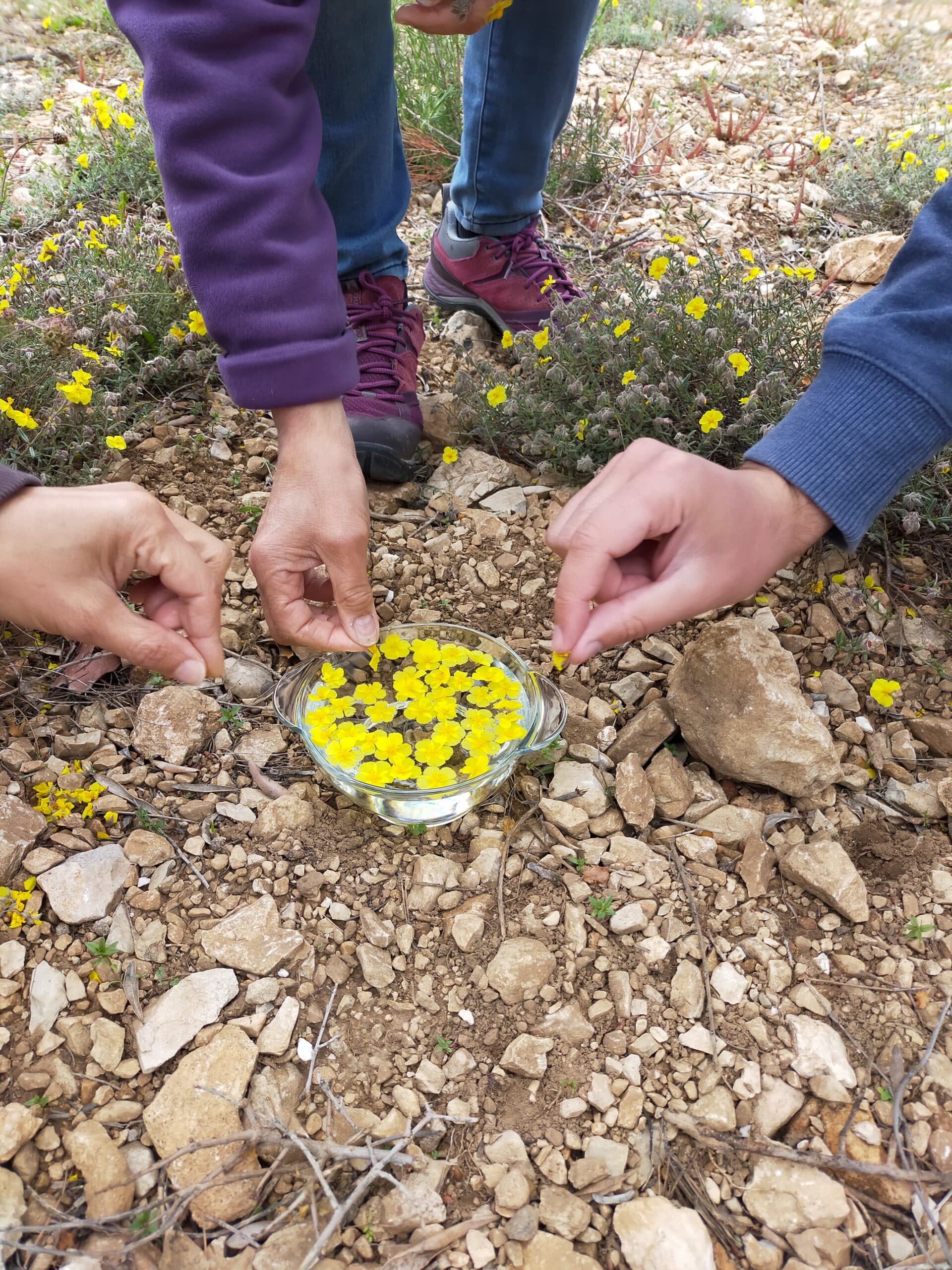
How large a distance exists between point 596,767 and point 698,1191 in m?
0.82

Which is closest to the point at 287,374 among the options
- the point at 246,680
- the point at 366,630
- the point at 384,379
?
the point at 366,630

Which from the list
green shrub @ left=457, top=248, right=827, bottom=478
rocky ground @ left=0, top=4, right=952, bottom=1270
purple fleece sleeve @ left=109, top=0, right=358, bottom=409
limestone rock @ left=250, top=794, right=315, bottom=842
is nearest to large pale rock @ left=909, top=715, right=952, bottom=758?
rocky ground @ left=0, top=4, right=952, bottom=1270

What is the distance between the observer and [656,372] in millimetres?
2549

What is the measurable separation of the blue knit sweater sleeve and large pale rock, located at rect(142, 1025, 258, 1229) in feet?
4.68

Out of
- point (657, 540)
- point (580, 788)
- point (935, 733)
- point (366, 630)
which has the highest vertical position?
point (657, 540)

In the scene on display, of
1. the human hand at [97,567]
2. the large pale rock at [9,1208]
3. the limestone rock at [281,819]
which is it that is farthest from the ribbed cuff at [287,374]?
the large pale rock at [9,1208]

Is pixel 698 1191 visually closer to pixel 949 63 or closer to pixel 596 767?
pixel 596 767

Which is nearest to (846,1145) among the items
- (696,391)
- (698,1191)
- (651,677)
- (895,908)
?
(698,1191)

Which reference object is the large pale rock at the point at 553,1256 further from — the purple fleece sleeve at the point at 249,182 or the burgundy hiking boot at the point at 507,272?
the burgundy hiking boot at the point at 507,272

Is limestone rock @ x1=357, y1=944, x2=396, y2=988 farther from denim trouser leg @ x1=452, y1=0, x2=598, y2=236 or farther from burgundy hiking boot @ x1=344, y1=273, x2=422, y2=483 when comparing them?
denim trouser leg @ x1=452, y1=0, x2=598, y2=236

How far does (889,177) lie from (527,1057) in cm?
423

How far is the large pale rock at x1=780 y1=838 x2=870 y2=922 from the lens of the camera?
171 centimetres

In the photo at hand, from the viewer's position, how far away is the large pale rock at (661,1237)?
51.9 inches

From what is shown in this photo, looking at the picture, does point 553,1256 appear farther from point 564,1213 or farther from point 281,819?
point 281,819
